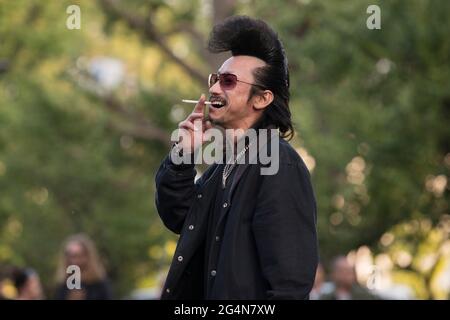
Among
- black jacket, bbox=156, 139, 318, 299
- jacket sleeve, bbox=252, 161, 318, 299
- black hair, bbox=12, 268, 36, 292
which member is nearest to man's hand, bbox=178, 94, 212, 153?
black jacket, bbox=156, 139, 318, 299

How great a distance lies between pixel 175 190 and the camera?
5.20 m

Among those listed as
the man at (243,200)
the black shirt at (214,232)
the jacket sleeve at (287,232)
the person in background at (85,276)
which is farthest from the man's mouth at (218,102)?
the person in background at (85,276)

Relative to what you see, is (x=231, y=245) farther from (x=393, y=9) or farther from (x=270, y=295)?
(x=393, y=9)

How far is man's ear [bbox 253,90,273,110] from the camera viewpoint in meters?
5.16

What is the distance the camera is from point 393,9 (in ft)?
49.1

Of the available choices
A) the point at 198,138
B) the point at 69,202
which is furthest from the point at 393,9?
the point at 69,202

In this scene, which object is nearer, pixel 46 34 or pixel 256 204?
pixel 256 204

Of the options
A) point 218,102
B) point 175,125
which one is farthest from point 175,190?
point 175,125

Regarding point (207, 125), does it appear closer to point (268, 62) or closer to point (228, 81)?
point (228, 81)

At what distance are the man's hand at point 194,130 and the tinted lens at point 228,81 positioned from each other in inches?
4.6

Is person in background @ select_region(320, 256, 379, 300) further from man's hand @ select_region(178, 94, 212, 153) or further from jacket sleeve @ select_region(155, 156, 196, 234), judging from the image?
man's hand @ select_region(178, 94, 212, 153)

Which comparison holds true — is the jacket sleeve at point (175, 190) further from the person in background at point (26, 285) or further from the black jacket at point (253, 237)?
the person in background at point (26, 285)

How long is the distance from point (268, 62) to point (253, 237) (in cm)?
75
